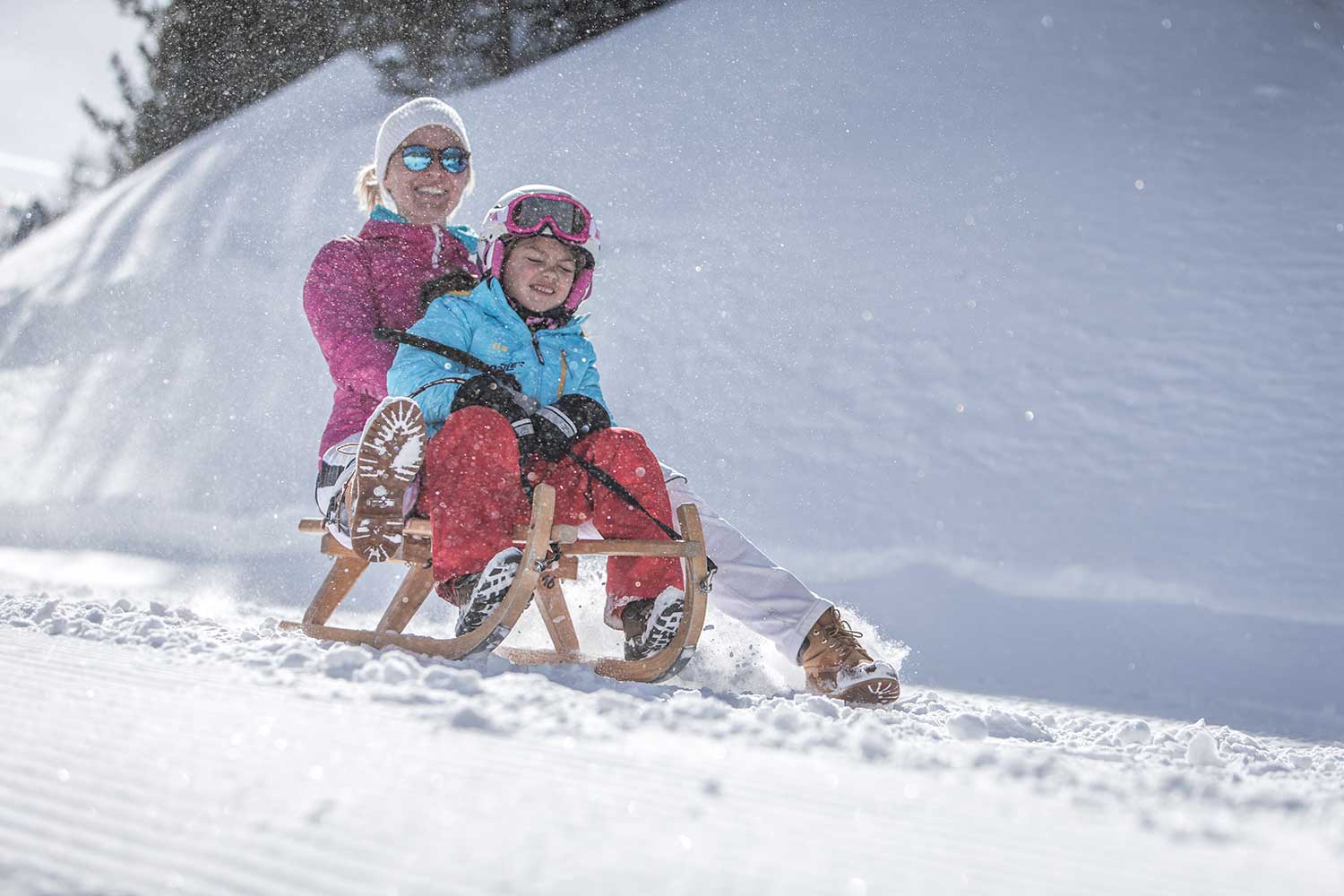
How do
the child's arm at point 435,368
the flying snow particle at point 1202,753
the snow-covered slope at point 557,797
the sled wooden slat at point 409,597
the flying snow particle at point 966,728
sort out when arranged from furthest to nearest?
the sled wooden slat at point 409,597, the child's arm at point 435,368, the flying snow particle at point 966,728, the flying snow particle at point 1202,753, the snow-covered slope at point 557,797

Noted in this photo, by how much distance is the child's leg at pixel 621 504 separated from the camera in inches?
108

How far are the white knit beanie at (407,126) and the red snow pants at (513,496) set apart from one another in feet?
4.20

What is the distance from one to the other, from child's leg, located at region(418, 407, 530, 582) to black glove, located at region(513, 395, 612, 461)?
16 cm

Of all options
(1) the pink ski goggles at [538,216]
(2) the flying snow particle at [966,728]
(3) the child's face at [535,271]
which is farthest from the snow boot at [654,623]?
(1) the pink ski goggles at [538,216]

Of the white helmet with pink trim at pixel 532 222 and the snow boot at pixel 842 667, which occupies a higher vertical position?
the white helmet with pink trim at pixel 532 222

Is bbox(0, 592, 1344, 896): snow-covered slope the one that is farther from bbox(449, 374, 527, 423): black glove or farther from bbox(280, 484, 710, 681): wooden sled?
bbox(449, 374, 527, 423): black glove

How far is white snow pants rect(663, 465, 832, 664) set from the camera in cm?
283

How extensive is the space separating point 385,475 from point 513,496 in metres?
0.32

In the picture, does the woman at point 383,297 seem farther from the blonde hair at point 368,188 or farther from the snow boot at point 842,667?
the snow boot at point 842,667

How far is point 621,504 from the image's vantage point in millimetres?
2803

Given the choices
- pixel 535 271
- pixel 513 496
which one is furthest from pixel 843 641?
pixel 535 271

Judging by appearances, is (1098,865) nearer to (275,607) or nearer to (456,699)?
(456,699)

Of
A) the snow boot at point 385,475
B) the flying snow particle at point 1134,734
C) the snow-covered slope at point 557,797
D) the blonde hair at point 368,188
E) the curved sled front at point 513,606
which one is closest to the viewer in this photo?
the snow-covered slope at point 557,797

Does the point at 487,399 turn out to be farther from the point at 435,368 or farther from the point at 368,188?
the point at 368,188
